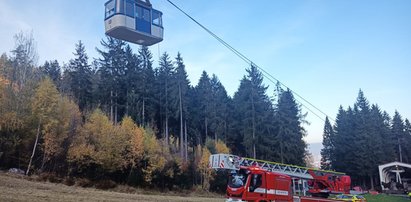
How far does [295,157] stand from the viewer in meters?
59.8

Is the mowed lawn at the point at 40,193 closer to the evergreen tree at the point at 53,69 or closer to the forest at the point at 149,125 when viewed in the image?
the forest at the point at 149,125

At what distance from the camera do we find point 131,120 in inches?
1721

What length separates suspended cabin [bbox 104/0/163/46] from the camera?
1978 centimetres

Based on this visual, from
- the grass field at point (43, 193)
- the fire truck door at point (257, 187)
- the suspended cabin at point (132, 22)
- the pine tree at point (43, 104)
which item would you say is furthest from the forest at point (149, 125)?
the fire truck door at point (257, 187)

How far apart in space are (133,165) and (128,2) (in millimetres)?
26400

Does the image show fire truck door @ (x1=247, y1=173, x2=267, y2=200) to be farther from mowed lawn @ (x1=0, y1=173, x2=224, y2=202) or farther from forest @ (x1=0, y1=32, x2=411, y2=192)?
forest @ (x1=0, y1=32, x2=411, y2=192)

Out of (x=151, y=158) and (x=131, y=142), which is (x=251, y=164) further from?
(x=151, y=158)

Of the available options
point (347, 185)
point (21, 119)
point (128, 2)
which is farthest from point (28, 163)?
point (347, 185)

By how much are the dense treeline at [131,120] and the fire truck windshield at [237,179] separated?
83.6 ft

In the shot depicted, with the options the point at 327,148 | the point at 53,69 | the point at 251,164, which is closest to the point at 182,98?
the point at 53,69

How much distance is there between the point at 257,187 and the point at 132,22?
11478 millimetres

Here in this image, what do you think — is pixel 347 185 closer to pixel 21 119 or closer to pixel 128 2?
pixel 128 2

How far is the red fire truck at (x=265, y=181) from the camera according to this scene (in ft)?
58.4

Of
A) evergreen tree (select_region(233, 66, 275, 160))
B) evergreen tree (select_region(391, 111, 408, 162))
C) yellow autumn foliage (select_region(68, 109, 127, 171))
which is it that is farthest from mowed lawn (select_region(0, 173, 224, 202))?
evergreen tree (select_region(391, 111, 408, 162))
